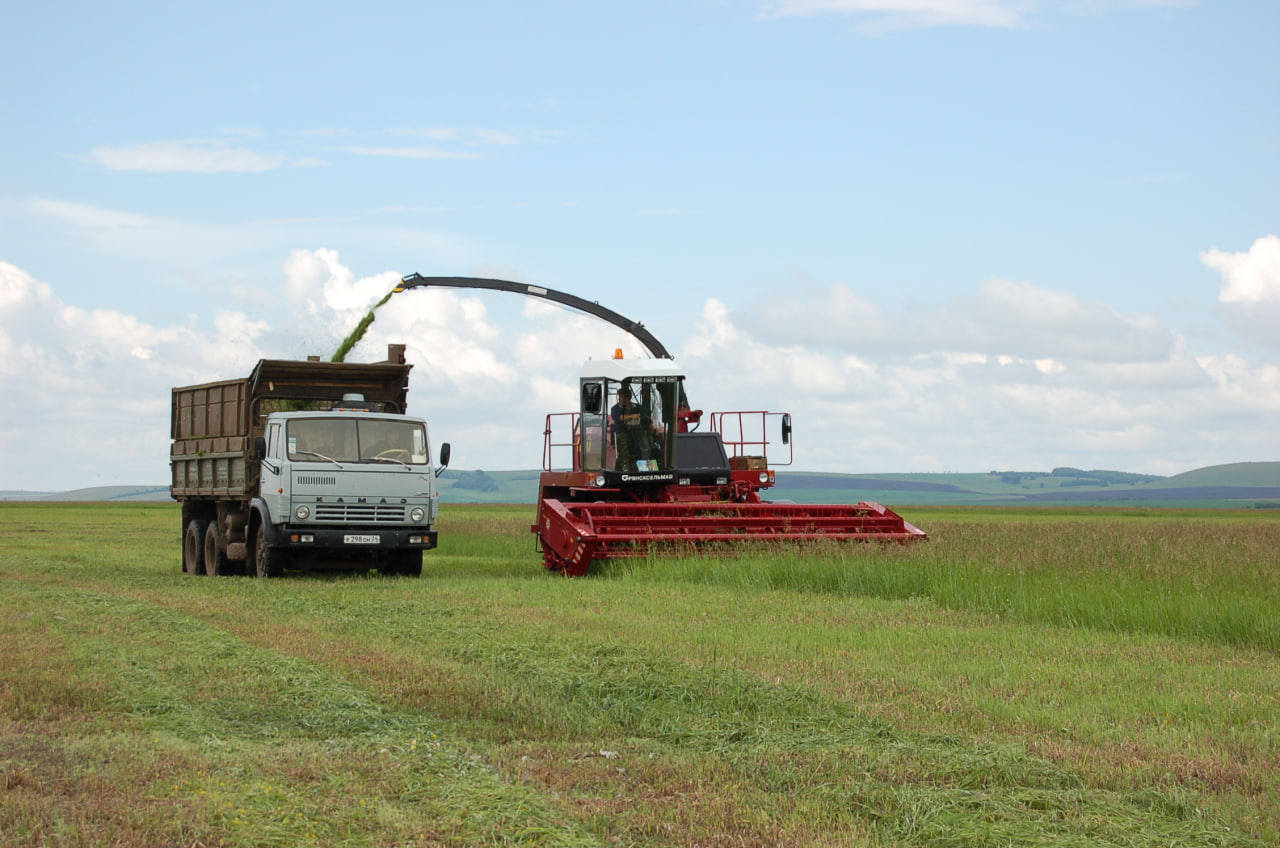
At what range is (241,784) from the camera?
5.80m

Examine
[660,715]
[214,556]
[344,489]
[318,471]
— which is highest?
[318,471]

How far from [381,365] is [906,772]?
15821 mm

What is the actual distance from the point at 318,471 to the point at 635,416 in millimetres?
5585

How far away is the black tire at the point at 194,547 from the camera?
2191cm

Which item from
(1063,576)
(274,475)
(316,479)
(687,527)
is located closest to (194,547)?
(274,475)

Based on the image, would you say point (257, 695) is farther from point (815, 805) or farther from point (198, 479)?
point (198, 479)

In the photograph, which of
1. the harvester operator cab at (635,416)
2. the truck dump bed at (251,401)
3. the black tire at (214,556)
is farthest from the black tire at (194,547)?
the harvester operator cab at (635,416)

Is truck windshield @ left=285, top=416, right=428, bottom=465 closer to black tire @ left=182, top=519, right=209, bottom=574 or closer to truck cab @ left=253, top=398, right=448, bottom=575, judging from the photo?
truck cab @ left=253, top=398, right=448, bottom=575

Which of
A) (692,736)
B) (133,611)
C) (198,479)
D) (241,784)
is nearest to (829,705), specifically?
(692,736)

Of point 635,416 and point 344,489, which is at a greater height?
point 635,416

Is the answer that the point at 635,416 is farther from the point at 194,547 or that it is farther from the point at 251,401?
the point at 194,547

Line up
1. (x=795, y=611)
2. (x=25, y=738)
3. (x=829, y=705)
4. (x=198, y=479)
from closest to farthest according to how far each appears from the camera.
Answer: (x=25, y=738), (x=829, y=705), (x=795, y=611), (x=198, y=479)

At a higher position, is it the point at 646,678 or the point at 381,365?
the point at 381,365

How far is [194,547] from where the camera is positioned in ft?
73.4
